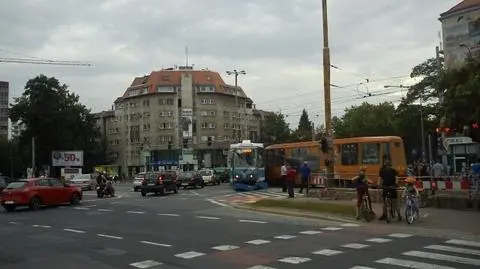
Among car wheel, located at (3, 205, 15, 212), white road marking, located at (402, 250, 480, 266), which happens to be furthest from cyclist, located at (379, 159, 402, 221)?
car wheel, located at (3, 205, 15, 212)

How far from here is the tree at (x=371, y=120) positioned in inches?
2995

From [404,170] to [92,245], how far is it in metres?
23.7

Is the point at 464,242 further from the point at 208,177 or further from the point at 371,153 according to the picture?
the point at 208,177

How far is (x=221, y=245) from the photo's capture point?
13.9m

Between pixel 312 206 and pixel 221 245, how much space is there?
8.79m

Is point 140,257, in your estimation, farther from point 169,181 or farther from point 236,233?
point 169,181

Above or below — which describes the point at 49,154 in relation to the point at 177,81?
below

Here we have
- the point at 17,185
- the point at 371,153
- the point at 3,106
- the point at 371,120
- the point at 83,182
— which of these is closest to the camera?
the point at 17,185

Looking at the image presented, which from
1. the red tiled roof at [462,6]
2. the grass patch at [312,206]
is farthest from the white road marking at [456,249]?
the red tiled roof at [462,6]

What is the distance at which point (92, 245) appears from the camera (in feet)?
47.4

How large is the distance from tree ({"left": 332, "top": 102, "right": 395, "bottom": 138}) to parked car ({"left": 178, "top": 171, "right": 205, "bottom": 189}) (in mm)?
29781

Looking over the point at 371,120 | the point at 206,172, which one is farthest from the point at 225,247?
the point at 371,120

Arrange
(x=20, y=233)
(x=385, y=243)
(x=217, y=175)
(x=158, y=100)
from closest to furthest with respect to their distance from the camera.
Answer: (x=385, y=243), (x=20, y=233), (x=217, y=175), (x=158, y=100)

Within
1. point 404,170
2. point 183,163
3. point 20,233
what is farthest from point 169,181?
point 183,163
